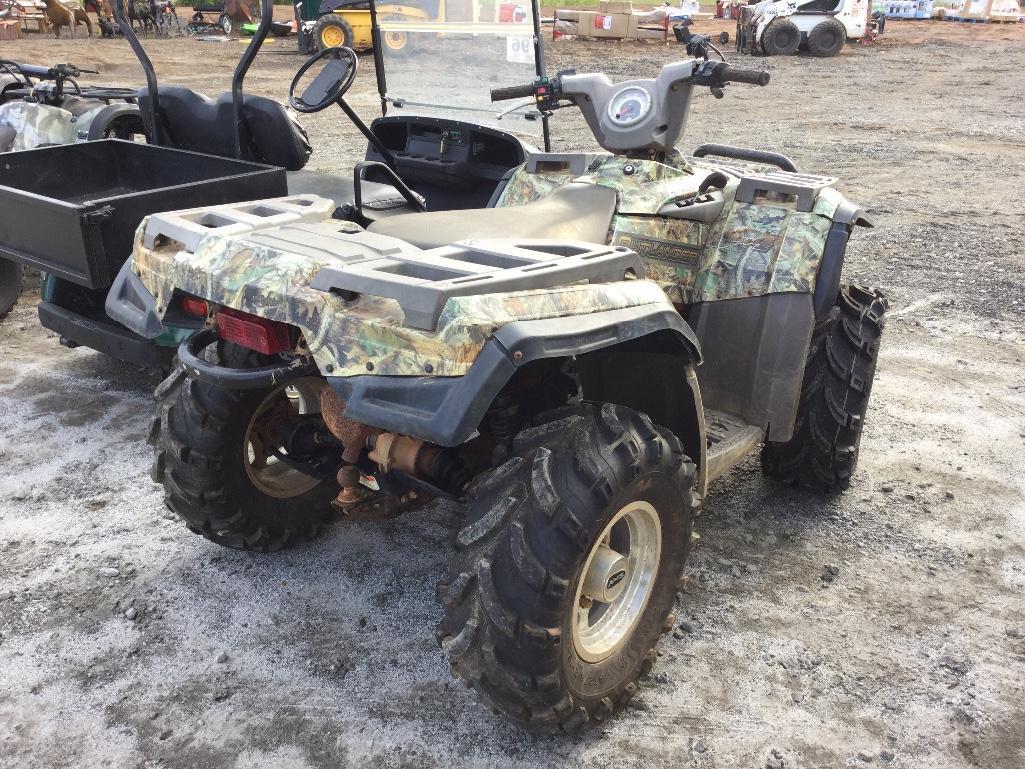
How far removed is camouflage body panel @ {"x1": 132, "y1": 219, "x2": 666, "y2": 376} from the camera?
2.09 m

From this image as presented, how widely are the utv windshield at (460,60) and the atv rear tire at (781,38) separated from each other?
1895 cm

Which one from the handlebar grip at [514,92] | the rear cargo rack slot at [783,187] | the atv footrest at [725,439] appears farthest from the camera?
the handlebar grip at [514,92]

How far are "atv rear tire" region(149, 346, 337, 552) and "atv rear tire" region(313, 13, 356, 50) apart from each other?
17.5m

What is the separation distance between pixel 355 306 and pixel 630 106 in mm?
1900

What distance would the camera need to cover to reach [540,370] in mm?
2688

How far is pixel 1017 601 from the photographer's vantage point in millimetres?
3408

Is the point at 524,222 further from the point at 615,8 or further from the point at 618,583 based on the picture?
the point at 615,8

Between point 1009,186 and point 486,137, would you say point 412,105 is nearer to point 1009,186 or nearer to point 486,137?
point 486,137

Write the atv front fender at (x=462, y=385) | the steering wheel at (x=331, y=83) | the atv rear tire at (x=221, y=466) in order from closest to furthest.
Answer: the atv front fender at (x=462, y=385)
the atv rear tire at (x=221, y=466)
the steering wheel at (x=331, y=83)

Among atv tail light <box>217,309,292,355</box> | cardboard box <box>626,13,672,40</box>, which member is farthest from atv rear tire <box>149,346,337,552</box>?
cardboard box <box>626,13,672,40</box>

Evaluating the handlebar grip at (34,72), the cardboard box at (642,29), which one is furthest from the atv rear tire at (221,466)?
the cardboard box at (642,29)

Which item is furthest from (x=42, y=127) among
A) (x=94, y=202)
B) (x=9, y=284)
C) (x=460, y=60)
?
(x=460, y=60)

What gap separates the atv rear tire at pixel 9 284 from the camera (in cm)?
625

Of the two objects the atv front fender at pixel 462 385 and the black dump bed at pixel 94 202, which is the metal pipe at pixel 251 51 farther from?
the atv front fender at pixel 462 385
